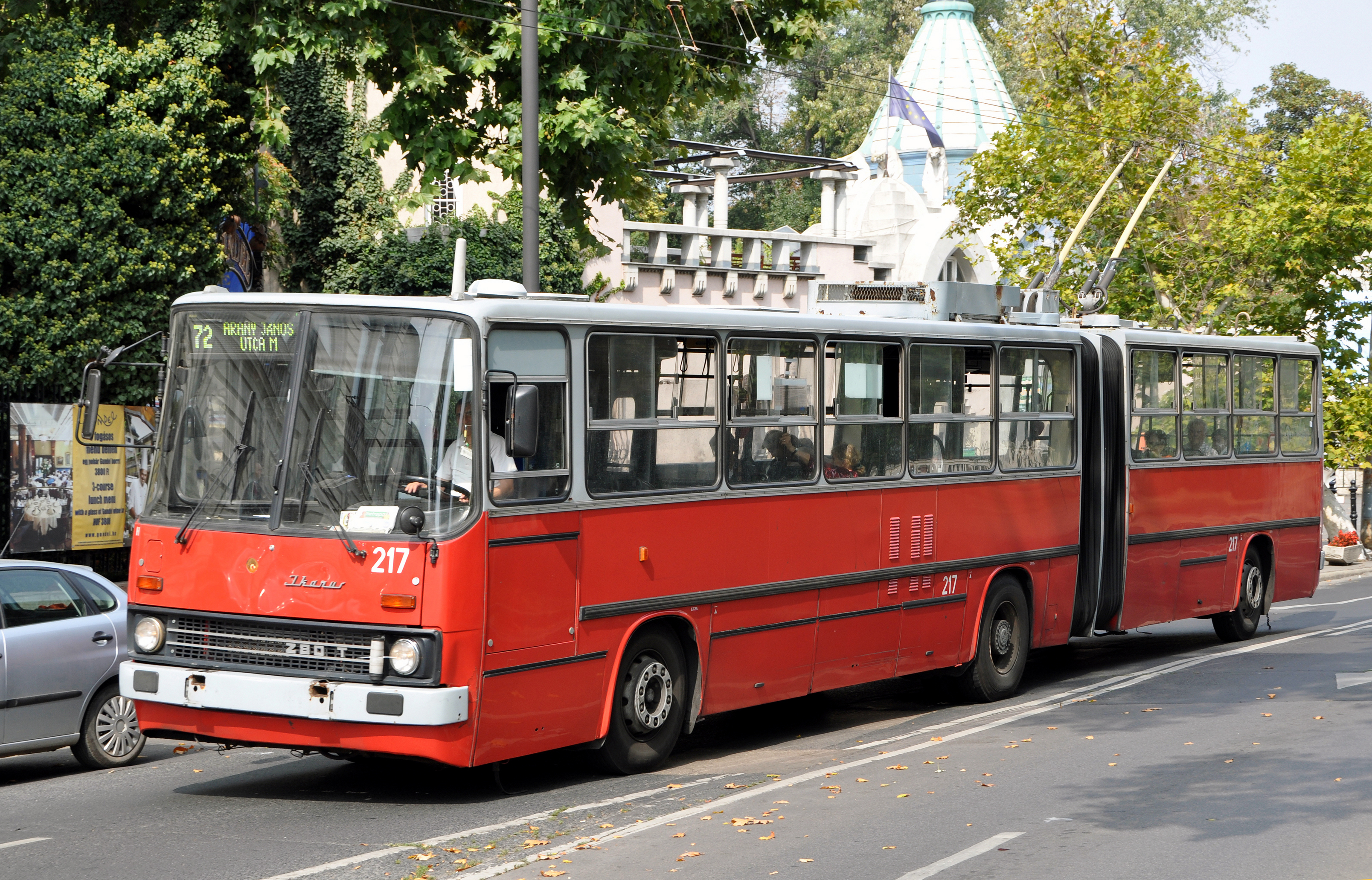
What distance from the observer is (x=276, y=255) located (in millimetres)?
25094

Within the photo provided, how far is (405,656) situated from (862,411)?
176 inches

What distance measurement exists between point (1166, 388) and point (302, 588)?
979 centimetres

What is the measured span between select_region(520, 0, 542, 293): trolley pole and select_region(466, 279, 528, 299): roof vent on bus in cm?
445

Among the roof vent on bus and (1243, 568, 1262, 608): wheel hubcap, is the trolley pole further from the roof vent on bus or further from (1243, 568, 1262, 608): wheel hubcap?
(1243, 568, 1262, 608): wheel hubcap

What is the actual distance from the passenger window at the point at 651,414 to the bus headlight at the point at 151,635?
254cm

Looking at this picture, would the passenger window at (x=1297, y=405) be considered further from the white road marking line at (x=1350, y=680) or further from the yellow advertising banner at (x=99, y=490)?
the yellow advertising banner at (x=99, y=490)

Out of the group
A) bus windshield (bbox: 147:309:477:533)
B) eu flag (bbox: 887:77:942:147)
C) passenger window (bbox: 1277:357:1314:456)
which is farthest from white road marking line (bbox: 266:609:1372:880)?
eu flag (bbox: 887:77:942:147)

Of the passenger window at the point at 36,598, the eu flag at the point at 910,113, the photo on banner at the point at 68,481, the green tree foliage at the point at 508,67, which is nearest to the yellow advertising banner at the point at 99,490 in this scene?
the photo on banner at the point at 68,481

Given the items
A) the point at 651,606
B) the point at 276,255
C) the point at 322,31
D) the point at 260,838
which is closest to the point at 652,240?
the point at 276,255

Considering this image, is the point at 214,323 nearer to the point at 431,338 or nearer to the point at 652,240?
the point at 431,338

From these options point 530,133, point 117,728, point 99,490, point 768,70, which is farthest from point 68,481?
point 768,70

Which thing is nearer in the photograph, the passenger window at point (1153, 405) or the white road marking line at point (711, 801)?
the white road marking line at point (711, 801)

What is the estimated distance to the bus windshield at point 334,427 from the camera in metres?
8.49

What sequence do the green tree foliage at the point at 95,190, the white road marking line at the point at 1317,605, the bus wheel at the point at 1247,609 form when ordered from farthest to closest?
the white road marking line at the point at 1317,605 → the green tree foliage at the point at 95,190 → the bus wheel at the point at 1247,609
